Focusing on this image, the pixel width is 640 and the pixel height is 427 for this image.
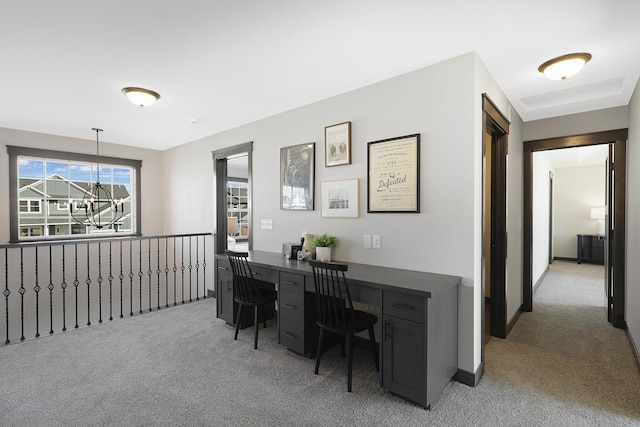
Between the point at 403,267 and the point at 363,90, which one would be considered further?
the point at 363,90

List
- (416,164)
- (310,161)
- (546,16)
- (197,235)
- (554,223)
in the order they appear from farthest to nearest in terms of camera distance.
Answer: (554,223), (197,235), (310,161), (416,164), (546,16)

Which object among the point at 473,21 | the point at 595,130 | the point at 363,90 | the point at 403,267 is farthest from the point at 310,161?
the point at 595,130

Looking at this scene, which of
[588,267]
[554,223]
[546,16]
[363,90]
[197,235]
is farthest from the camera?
[554,223]

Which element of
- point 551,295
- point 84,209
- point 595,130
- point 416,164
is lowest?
point 551,295

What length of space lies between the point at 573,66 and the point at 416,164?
1341 millimetres

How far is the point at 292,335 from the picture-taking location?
2764mm

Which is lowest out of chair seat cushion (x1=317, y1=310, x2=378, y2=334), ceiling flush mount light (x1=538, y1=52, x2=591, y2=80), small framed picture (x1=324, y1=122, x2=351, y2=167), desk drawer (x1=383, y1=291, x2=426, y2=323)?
chair seat cushion (x1=317, y1=310, x2=378, y2=334)

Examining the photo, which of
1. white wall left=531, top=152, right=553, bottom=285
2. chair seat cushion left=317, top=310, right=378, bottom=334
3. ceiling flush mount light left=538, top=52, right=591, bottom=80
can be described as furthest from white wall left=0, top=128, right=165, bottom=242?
white wall left=531, top=152, right=553, bottom=285

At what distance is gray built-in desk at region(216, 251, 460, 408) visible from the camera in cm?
200

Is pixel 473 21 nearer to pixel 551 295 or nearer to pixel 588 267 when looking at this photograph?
pixel 551 295

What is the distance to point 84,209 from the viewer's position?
5113 mm

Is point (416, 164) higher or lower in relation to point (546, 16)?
lower

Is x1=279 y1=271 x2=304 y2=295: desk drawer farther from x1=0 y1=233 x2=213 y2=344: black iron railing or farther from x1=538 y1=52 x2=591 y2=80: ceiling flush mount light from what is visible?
x1=538 y1=52 x2=591 y2=80: ceiling flush mount light

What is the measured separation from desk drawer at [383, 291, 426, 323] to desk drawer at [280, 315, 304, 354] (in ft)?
2.93
